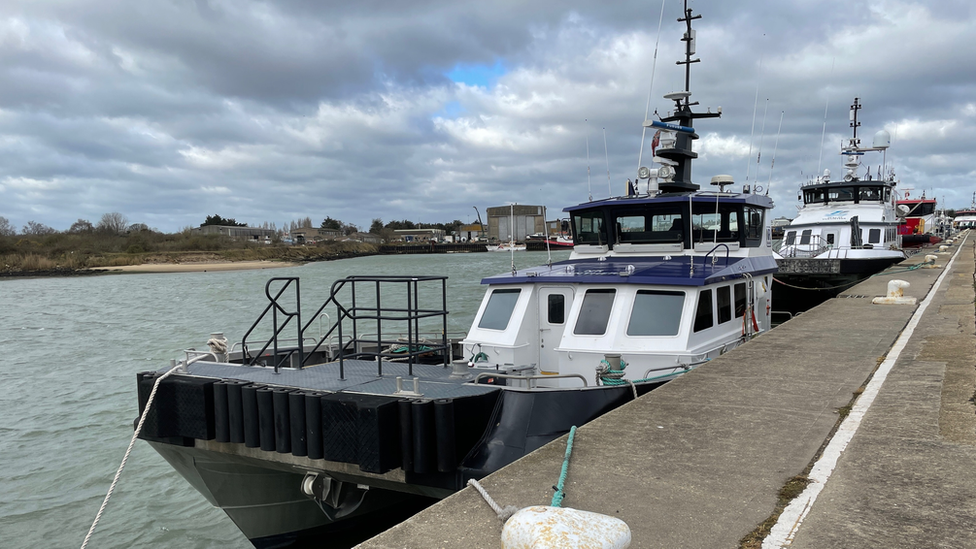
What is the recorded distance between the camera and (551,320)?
8188 mm

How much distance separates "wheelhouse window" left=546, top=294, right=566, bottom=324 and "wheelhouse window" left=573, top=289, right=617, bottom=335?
0.32m

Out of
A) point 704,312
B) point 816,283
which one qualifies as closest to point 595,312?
point 704,312

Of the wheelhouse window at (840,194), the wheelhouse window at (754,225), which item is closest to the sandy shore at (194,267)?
the wheelhouse window at (840,194)

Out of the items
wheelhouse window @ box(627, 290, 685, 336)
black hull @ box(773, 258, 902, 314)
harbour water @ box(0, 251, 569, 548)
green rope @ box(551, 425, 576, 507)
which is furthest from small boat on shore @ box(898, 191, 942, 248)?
green rope @ box(551, 425, 576, 507)

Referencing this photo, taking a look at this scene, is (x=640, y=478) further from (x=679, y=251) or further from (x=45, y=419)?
(x=45, y=419)

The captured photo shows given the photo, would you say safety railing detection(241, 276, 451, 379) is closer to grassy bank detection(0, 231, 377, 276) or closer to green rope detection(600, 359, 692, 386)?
green rope detection(600, 359, 692, 386)

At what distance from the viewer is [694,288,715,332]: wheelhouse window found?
25.6 ft

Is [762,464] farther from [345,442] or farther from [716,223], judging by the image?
[716,223]

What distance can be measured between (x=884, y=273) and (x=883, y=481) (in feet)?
75.8

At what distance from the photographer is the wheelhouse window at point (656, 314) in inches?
299

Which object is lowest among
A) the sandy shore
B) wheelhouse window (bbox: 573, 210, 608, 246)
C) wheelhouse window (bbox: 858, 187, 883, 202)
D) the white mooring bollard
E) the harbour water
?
the harbour water

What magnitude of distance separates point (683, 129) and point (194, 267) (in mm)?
86745

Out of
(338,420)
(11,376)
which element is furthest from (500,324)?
(11,376)

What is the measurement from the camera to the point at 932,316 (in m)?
11.6
